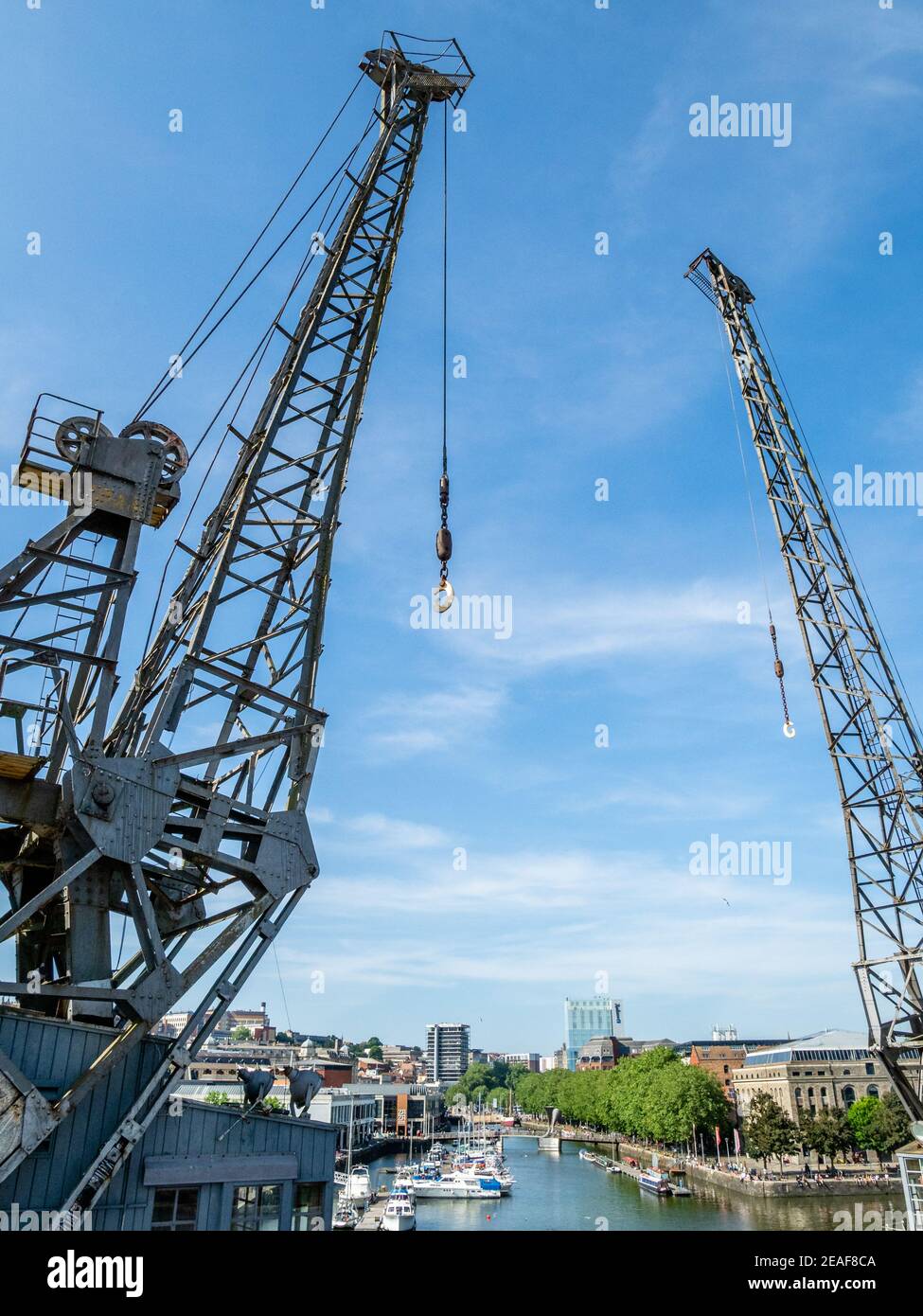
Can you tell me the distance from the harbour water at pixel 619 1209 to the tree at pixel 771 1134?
17.4 feet

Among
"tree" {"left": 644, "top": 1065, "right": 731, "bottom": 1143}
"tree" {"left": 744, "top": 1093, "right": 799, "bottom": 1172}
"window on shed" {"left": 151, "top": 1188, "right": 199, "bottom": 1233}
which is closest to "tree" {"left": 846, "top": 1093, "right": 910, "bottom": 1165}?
"tree" {"left": 744, "top": 1093, "right": 799, "bottom": 1172}

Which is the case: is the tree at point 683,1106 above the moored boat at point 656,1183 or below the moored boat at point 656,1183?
above

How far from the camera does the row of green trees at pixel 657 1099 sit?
266 ft

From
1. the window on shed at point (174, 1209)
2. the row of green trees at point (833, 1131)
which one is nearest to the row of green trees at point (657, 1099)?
the row of green trees at point (833, 1131)

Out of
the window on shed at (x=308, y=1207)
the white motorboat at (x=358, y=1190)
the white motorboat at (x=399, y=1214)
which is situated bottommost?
the white motorboat at (x=358, y=1190)

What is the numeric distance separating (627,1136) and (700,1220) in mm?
63560

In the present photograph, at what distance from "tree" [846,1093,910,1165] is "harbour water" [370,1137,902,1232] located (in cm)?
816

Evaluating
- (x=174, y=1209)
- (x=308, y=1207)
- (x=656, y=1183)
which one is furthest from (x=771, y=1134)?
(x=174, y=1209)

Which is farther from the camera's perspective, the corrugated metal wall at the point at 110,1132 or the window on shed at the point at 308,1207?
the window on shed at the point at 308,1207

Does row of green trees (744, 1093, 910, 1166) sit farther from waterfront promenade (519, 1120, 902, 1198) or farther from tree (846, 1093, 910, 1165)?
waterfront promenade (519, 1120, 902, 1198)

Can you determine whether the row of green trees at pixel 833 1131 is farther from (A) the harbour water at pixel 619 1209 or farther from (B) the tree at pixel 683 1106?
(A) the harbour water at pixel 619 1209
